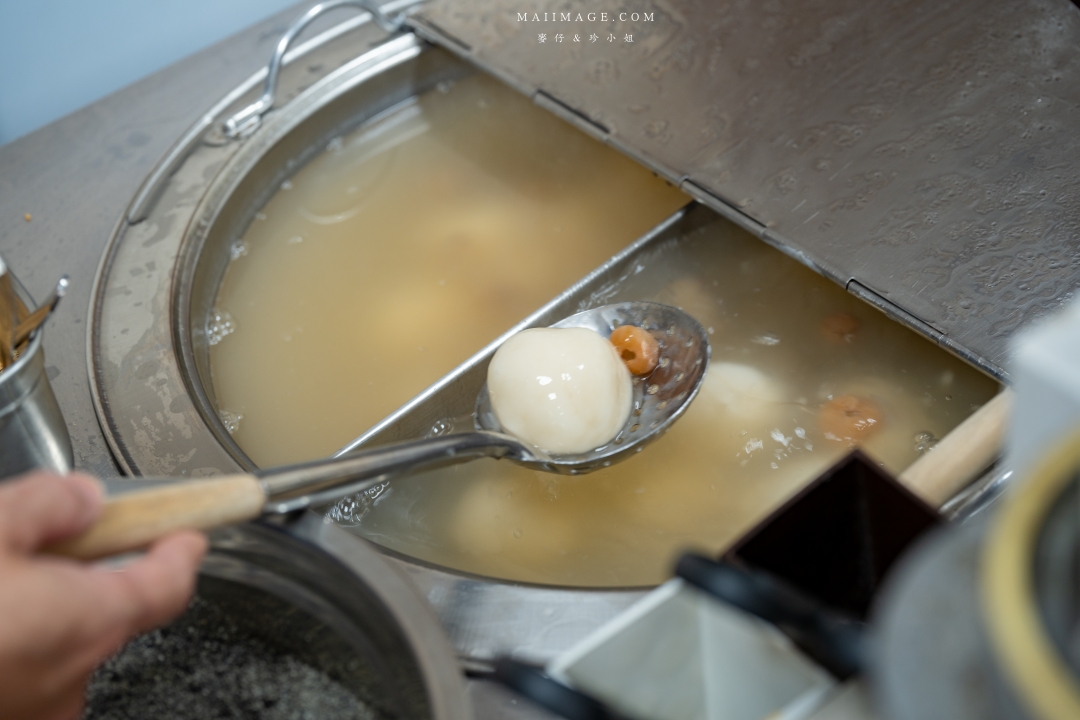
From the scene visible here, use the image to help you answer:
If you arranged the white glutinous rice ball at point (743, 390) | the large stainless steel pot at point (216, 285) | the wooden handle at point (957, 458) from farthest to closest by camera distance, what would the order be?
1. the white glutinous rice ball at point (743, 390)
2. the large stainless steel pot at point (216, 285)
3. the wooden handle at point (957, 458)

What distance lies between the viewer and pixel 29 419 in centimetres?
93

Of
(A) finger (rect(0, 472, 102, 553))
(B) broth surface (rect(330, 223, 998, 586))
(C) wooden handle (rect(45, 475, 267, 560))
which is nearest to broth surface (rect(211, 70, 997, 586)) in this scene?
(B) broth surface (rect(330, 223, 998, 586))

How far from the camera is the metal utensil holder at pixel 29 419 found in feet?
A: 2.93

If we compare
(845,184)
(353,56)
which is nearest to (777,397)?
(845,184)

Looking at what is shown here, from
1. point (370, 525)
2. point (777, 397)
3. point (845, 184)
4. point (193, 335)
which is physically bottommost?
point (777, 397)

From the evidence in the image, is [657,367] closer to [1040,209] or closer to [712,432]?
[712,432]

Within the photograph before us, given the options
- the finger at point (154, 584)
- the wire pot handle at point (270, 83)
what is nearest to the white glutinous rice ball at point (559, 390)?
the finger at point (154, 584)

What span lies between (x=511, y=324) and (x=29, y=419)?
31.0 inches

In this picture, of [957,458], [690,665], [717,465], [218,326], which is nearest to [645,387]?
[717,465]

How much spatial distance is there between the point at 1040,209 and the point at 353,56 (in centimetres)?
134

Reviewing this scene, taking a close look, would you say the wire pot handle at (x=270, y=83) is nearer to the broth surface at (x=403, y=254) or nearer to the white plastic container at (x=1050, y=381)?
the broth surface at (x=403, y=254)

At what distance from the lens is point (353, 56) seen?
5.88ft

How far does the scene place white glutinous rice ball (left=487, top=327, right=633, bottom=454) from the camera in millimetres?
1189

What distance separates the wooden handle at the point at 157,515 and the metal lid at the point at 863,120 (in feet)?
2.99
